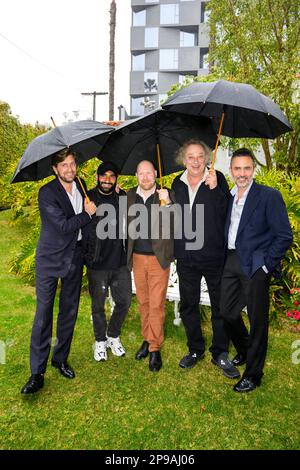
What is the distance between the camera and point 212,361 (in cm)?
404

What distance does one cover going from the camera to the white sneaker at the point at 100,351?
406 centimetres

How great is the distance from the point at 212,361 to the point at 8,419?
206 centimetres

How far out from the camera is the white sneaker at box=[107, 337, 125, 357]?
13.8ft

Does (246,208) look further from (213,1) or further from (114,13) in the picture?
(114,13)

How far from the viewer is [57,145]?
3002mm

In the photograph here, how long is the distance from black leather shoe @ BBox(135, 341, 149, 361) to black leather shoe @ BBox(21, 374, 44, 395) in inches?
43.1

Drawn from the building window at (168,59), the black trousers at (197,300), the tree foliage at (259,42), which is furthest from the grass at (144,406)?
the building window at (168,59)

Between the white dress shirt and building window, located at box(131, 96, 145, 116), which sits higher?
building window, located at box(131, 96, 145, 116)

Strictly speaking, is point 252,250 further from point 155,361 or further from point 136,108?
point 136,108

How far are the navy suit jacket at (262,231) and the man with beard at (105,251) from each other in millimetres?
1183

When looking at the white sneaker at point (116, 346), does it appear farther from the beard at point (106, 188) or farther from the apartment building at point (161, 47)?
the apartment building at point (161, 47)

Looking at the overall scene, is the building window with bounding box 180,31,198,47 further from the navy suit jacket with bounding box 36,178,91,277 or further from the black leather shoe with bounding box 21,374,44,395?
the black leather shoe with bounding box 21,374,44,395

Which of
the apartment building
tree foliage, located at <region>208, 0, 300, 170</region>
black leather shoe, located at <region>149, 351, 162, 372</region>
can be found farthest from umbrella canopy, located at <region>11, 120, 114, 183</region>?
the apartment building
